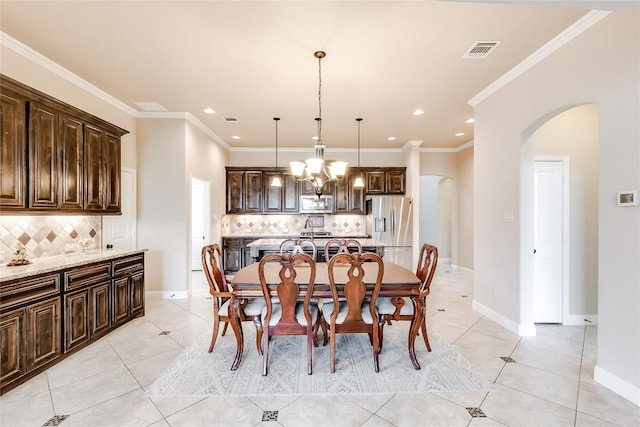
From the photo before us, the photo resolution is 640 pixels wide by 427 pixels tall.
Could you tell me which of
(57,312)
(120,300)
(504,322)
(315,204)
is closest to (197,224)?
(315,204)

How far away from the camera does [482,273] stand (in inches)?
159

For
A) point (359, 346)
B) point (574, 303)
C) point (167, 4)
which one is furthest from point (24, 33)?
point (574, 303)

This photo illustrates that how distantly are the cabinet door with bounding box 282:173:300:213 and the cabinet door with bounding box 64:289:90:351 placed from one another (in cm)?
447

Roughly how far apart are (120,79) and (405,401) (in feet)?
14.6

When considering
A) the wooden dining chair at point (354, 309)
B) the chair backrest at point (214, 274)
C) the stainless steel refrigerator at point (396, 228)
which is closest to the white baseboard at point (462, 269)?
the stainless steel refrigerator at point (396, 228)

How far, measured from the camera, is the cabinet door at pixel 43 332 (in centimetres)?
242

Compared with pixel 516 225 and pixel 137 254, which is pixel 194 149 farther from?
pixel 516 225

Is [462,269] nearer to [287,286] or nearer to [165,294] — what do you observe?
[287,286]

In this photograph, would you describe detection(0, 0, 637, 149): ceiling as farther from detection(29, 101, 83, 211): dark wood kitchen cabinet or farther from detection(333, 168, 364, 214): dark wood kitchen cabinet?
detection(333, 168, 364, 214): dark wood kitchen cabinet

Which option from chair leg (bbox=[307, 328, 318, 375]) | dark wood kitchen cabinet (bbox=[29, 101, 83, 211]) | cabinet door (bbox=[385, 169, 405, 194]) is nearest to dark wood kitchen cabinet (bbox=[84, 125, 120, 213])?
dark wood kitchen cabinet (bbox=[29, 101, 83, 211])

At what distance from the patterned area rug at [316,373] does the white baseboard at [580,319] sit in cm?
180

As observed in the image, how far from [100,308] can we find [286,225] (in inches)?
175

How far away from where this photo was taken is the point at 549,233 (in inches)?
144

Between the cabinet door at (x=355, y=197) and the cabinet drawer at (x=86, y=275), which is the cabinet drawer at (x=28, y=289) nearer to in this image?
the cabinet drawer at (x=86, y=275)
